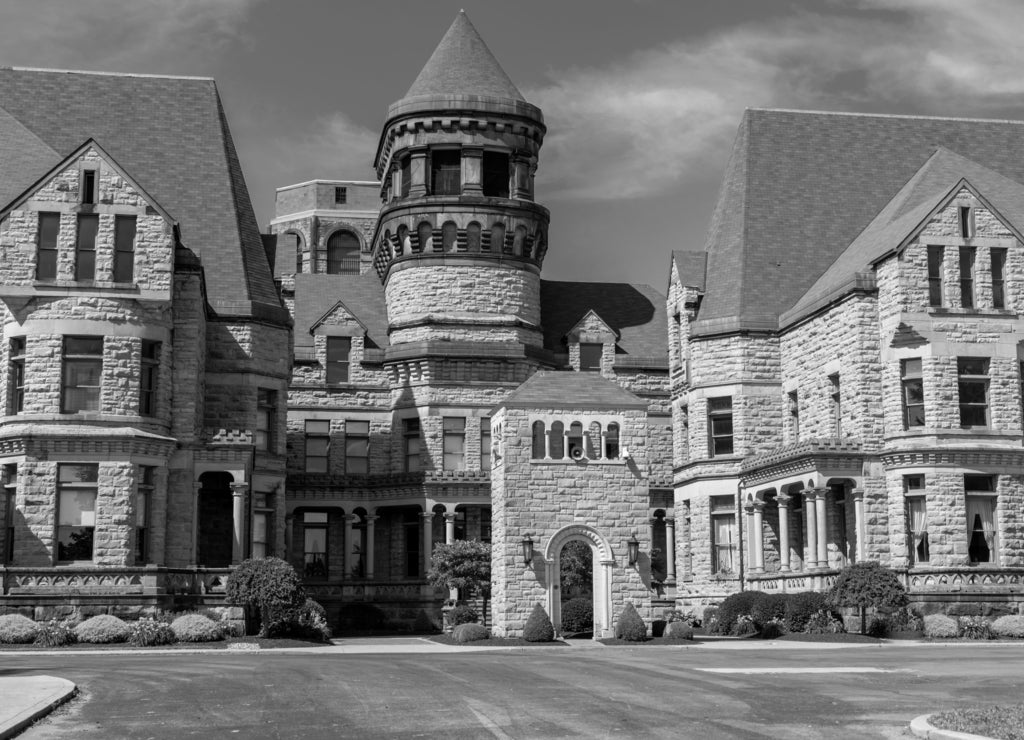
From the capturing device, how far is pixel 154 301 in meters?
44.9

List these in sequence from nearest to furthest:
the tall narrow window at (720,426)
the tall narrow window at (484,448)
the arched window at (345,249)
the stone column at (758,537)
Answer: the stone column at (758,537), the tall narrow window at (720,426), the tall narrow window at (484,448), the arched window at (345,249)

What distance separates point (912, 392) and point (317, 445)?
25.0 meters

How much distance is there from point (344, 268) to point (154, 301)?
3702cm

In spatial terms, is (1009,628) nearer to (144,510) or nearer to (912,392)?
(912,392)

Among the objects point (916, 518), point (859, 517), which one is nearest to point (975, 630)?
point (916, 518)

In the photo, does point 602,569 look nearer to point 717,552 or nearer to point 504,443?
point 504,443

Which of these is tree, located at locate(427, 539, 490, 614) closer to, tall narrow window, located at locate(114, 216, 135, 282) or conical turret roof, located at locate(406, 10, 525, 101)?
tall narrow window, located at locate(114, 216, 135, 282)

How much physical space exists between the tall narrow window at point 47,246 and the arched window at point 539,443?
15487 millimetres

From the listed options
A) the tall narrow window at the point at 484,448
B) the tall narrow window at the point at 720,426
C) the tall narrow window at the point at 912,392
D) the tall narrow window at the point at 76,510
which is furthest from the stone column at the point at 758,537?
the tall narrow window at the point at 76,510

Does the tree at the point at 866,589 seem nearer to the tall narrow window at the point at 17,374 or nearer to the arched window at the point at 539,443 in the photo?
the arched window at the point at 539,443

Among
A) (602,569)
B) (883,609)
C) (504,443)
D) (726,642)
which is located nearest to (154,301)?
(504,443)

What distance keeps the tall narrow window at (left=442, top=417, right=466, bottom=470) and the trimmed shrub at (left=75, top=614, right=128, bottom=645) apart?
1954cm

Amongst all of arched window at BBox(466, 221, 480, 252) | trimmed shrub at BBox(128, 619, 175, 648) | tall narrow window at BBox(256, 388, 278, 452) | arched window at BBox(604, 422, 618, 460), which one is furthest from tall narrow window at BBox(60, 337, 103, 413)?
arched window at BBox(466, 221, 480, 252)

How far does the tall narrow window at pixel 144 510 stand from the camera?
44.3m
